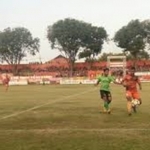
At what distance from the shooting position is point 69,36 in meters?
98.0

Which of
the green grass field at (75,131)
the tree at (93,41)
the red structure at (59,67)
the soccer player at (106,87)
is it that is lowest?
the green grass field at (75,131)

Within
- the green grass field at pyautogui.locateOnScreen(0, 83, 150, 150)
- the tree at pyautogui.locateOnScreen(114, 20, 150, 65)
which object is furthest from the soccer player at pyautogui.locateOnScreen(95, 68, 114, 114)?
the tree at pyautogui.locateOnScreen(114, 20, 150, 65)

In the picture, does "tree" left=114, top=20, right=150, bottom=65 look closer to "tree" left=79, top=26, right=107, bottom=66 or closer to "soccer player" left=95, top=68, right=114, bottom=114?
"tree" left=79, top=26, right=107, bottom=66

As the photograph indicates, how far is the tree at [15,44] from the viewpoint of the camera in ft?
342

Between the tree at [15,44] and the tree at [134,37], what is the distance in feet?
63.1

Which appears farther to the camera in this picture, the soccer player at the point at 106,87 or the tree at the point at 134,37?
the tree at the point at 134,37

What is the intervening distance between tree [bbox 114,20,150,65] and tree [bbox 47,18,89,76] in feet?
25.1

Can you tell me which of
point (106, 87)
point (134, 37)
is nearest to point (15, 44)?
point (134, 37)

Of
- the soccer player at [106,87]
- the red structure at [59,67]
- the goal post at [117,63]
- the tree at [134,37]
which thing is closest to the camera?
the soccer player at [106,87]

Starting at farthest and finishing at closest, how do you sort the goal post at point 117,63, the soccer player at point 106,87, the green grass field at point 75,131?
1. the goal post at point 117,63
2. the soccer player at point 106,87
3. the green grass field at point 75,131

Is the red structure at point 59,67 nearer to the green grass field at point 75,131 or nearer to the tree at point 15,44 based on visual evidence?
the tree at point 15,44

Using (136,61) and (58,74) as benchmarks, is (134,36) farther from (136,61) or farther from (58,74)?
(58,74)

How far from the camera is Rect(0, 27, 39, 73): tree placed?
104188mm

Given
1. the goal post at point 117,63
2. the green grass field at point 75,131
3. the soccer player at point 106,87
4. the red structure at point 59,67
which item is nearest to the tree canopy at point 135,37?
the red structure at point 59,67
